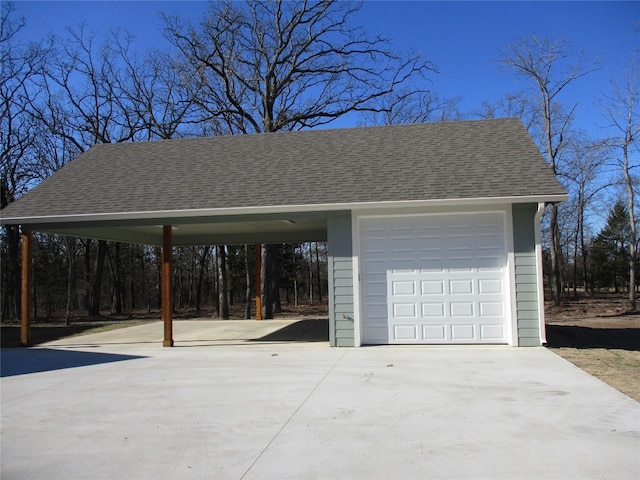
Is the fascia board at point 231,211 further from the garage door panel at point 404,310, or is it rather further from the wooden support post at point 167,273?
the garage door panel at point 404,310

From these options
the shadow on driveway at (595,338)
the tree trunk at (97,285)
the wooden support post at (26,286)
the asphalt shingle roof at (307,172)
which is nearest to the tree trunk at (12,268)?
the tree trunk at (97,285)

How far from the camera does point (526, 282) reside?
9367 millimetres

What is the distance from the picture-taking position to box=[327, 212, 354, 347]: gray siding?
9836mm

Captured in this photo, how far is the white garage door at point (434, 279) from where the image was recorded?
964 centimetres

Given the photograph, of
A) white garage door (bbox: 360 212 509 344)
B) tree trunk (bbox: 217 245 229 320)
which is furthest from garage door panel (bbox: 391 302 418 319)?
tree trunk (bbox: 217 245 229 320)

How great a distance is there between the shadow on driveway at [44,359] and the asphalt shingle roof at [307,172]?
2.69m

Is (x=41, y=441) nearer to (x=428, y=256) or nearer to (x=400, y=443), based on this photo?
(x=400, y=443)

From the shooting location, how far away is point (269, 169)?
11.4m

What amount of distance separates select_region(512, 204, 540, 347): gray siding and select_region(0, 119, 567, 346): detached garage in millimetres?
18

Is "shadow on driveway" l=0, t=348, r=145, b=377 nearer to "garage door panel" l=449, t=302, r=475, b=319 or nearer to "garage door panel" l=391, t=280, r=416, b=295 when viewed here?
"garage door panel" l=391, t=280, r=416, b=295

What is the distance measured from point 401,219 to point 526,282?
2502mm

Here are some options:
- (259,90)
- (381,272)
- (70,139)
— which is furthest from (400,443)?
(70,139)

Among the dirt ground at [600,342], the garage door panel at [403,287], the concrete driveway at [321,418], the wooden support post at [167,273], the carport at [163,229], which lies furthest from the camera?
the wooden support post at [167,273]

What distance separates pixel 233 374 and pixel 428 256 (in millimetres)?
4317
